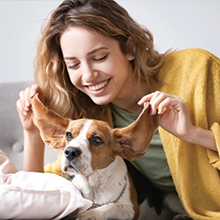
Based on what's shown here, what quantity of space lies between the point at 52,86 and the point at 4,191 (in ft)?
1.94

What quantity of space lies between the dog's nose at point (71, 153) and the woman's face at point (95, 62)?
13.4 inches

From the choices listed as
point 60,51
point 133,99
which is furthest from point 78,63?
point 133,99

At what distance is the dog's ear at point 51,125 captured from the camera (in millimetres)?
1237

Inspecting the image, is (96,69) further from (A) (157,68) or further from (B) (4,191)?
(B) (4,191)

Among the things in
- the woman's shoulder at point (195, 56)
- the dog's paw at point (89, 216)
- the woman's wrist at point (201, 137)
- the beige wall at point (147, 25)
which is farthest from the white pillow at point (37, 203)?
the beige wall at point (147, 25)

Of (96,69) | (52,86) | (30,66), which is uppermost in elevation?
(96,69)

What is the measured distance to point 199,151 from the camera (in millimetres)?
1405

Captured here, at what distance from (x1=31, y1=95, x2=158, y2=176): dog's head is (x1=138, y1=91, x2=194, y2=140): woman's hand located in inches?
1.4

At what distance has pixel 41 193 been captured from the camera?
3.35 feet

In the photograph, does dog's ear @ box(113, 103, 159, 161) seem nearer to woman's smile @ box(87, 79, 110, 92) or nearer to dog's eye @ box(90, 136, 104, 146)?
dog's eye @ box(90, 136, 104, 146)

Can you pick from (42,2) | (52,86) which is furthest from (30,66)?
(52,86)

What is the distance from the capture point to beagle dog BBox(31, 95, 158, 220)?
1.10m

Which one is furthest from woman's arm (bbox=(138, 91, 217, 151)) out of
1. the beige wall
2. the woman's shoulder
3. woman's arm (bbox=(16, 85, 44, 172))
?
the beige wall

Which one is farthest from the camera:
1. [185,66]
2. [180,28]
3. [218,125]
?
[180,28]
